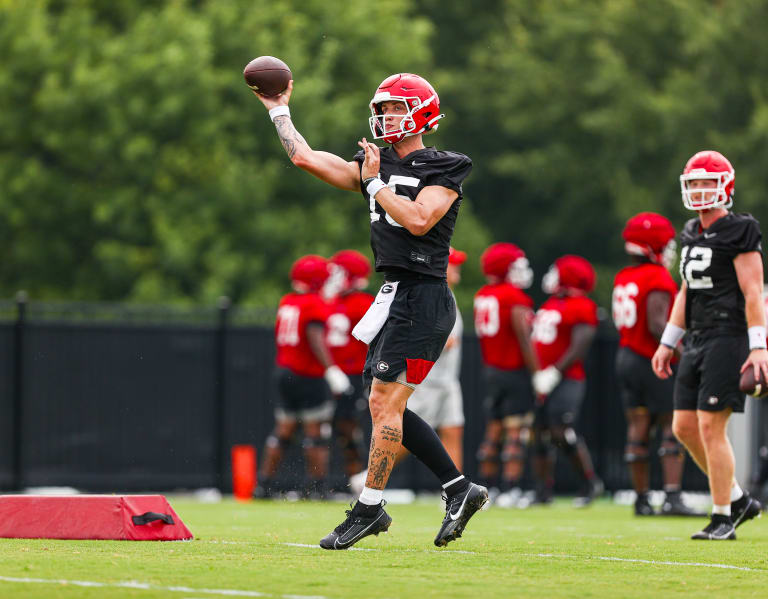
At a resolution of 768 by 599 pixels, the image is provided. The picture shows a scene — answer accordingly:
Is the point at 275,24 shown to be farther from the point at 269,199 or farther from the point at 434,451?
the point at 434,451

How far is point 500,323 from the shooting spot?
14359 mm

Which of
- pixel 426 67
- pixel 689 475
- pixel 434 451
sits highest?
pixel 426 67

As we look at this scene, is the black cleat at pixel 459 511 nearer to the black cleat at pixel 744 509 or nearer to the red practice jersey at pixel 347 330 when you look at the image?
the black cleat at pixel 744 509

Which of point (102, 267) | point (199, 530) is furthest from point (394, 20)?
point (199, 530)

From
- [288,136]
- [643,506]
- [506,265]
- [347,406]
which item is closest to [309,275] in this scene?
[347,406]

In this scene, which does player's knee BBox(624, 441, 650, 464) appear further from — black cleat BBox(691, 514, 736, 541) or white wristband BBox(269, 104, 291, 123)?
white wristband BBox(269, 104, 291, 123)

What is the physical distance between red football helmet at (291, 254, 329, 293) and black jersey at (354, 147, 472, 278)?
7.12 m

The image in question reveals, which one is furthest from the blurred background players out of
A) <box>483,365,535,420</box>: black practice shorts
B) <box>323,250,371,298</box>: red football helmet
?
<box>483,365,535,420</box>: black practice shorts

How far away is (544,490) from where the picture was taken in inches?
586

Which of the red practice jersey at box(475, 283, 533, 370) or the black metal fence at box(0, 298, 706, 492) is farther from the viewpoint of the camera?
the black metal fence at box(0, 298, 706, 492)

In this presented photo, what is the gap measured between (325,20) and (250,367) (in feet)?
59.9

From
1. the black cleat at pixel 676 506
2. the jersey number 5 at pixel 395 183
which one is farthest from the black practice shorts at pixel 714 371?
the black cleat at pixel 676 506

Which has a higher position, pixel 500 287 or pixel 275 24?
pixel 275 24

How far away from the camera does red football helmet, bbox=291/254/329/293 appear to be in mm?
15047
